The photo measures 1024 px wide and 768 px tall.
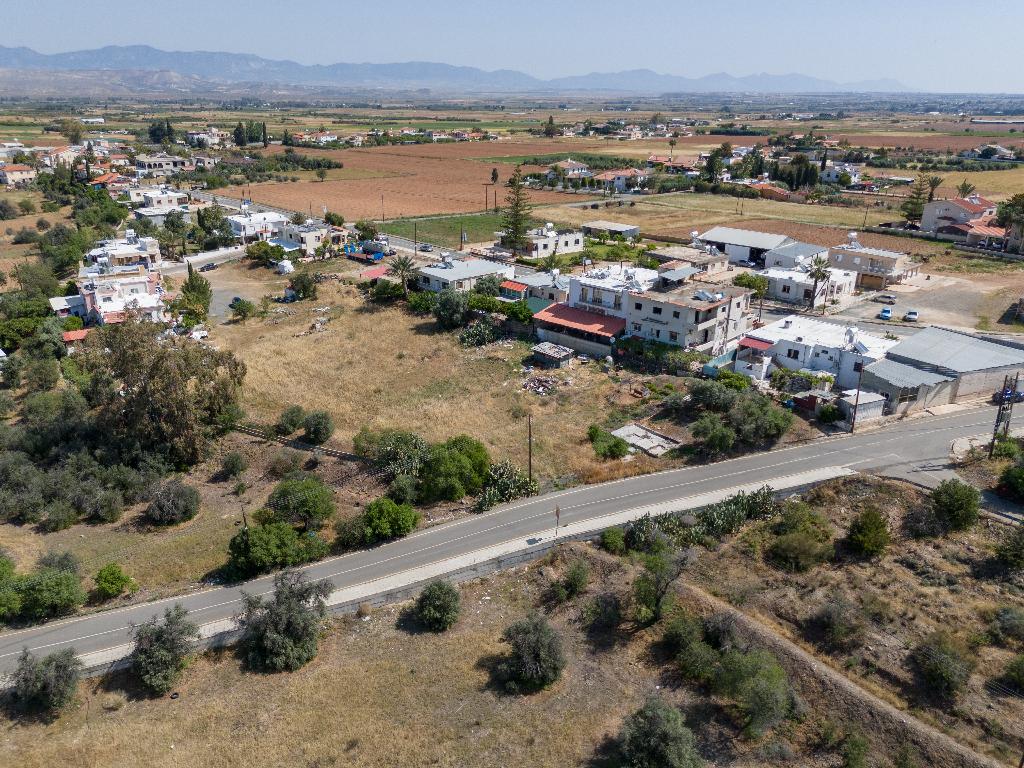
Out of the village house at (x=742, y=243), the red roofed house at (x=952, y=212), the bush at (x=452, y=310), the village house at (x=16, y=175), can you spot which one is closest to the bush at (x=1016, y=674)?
the bush at (x=452, y=310)

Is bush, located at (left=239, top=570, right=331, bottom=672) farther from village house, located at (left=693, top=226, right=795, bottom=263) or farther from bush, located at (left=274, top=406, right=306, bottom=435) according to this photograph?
village house, located at (left=693, top=226, right=795, bottom=263)

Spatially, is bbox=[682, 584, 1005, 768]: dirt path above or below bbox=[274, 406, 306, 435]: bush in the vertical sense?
below

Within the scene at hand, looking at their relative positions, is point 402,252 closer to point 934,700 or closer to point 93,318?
point 93,318

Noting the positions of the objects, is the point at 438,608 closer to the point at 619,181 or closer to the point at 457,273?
the point at 457,273

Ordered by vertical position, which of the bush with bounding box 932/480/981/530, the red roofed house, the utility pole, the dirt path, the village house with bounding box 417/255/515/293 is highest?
the red roofed house

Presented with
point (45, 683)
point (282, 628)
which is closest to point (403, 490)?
point (282, 628)

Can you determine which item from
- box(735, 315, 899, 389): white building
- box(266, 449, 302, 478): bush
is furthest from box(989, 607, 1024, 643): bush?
box(266, 449, 302, 478): bush

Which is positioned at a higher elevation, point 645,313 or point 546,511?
point 645,313
